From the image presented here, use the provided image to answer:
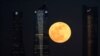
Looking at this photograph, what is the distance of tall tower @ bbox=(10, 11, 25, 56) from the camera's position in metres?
1.73

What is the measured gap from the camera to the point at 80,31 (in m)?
1.73

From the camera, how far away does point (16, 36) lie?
1.73m

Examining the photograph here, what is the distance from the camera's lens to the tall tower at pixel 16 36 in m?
1.73

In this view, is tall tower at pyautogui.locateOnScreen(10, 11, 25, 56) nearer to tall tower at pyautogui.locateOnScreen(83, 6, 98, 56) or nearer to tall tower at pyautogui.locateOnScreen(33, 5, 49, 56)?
tall tower at pyautogui.locateOnScreen(33, 5, 49, 56)

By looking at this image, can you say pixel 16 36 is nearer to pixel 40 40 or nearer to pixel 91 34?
pixel 40 40

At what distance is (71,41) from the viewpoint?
1.73 metres

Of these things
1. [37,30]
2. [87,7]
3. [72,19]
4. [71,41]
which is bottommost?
[71,41]

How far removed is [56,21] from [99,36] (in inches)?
17.7

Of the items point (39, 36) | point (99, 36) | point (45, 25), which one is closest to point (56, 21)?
point (45, 25)

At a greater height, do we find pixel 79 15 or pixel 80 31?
pixel 79 15

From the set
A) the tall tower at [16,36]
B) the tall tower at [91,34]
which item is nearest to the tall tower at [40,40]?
the tall tower at [16,36]

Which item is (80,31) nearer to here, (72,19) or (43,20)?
(72,19)

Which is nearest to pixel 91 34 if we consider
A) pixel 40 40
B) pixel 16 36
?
pixel 40 40

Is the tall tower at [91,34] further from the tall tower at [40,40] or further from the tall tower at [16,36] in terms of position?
the tall tower at [16,36]
